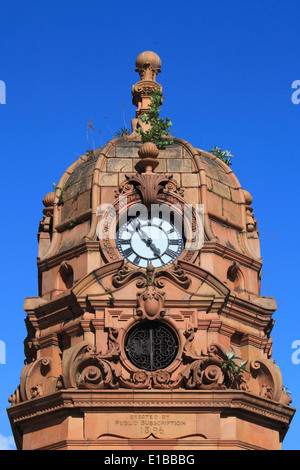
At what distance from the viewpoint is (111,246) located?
55906 millimetres

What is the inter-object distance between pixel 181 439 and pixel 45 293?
27.1 feet

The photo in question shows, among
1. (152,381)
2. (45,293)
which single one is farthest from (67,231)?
(152,381)

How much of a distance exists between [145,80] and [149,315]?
12.1 m

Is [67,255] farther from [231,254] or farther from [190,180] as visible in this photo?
[231,254]

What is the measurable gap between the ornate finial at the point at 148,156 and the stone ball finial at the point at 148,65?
18.5 ft

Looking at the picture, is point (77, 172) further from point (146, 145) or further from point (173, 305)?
point (173, 305)

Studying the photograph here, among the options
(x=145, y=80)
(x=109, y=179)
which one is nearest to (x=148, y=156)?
(x=109, y=179)

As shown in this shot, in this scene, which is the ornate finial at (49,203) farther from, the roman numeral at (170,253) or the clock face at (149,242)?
the roman numeral at (170,253)

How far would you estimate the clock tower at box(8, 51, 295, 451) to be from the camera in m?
52.8

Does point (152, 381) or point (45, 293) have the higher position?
point (45, 293)

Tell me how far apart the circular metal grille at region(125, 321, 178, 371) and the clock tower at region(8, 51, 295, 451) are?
35 millimetres

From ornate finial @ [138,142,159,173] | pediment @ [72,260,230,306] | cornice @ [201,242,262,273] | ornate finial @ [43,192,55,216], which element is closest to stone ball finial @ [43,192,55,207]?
ornate finial @ [43,192,55,216]

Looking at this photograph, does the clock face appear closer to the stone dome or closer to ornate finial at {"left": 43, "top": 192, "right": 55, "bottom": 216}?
the stone dome

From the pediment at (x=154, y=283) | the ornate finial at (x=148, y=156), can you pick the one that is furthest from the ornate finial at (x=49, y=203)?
the pediment at (x=154, y=283)
